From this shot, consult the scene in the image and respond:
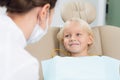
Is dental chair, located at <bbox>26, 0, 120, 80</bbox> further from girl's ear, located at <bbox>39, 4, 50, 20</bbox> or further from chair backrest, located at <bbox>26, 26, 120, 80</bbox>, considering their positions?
girl's ear, located at <bbox>39, 4, 50, 20</bbox>

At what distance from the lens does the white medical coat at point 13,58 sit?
36.9 inches

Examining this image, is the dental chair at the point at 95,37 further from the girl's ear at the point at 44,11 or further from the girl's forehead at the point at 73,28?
the girl's ear at the point at 44,11

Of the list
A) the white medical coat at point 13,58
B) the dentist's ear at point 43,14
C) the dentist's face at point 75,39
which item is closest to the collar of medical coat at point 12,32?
the white medical coat at point 13,58

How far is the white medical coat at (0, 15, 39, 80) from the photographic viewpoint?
938 mm

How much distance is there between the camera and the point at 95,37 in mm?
2154

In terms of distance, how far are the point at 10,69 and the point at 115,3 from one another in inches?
82.7

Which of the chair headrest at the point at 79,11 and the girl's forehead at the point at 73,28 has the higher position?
the chair headrest at the point at 79,11

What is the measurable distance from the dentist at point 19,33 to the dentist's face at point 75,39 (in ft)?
2.74

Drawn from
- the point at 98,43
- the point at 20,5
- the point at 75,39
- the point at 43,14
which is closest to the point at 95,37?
the point at 98,43

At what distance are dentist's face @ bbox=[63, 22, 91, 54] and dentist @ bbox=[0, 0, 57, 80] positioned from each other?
0.83 m

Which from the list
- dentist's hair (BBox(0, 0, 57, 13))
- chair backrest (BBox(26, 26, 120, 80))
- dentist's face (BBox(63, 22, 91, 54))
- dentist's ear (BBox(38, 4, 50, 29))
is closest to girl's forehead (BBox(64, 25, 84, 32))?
dentist's face (BBox(63, 22, 91, 54))

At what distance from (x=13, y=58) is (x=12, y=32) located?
10 centimetres

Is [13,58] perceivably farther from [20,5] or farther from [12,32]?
[20,5]

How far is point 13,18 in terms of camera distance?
107 cm
